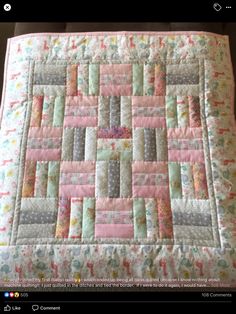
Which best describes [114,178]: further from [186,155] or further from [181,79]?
[181,79]

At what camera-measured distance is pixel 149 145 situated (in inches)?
40.5

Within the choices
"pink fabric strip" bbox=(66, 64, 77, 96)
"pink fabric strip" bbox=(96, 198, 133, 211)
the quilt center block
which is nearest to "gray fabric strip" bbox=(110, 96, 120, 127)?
the quilt center block

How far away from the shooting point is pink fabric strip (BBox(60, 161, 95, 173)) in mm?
994

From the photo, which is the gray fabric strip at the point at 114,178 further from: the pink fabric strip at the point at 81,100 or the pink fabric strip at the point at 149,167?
the pink fabric strip at the point at 81,100

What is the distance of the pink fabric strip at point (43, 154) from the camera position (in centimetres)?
101

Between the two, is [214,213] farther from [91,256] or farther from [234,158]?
[91,256]

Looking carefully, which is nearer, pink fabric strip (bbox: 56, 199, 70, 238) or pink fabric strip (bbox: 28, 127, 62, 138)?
pink fabric strip (bbox: 56, 199, 70, 238)

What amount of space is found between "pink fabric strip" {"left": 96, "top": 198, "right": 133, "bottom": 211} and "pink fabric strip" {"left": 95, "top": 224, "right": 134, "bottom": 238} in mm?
43

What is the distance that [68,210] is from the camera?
95 cm

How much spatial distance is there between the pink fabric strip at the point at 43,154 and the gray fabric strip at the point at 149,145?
9.2 inches

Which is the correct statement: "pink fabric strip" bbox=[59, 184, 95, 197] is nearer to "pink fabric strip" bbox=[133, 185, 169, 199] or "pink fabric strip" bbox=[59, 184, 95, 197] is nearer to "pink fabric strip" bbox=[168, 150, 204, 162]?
"pink fabric strip" bbox=[133, 185, 169, 199]
